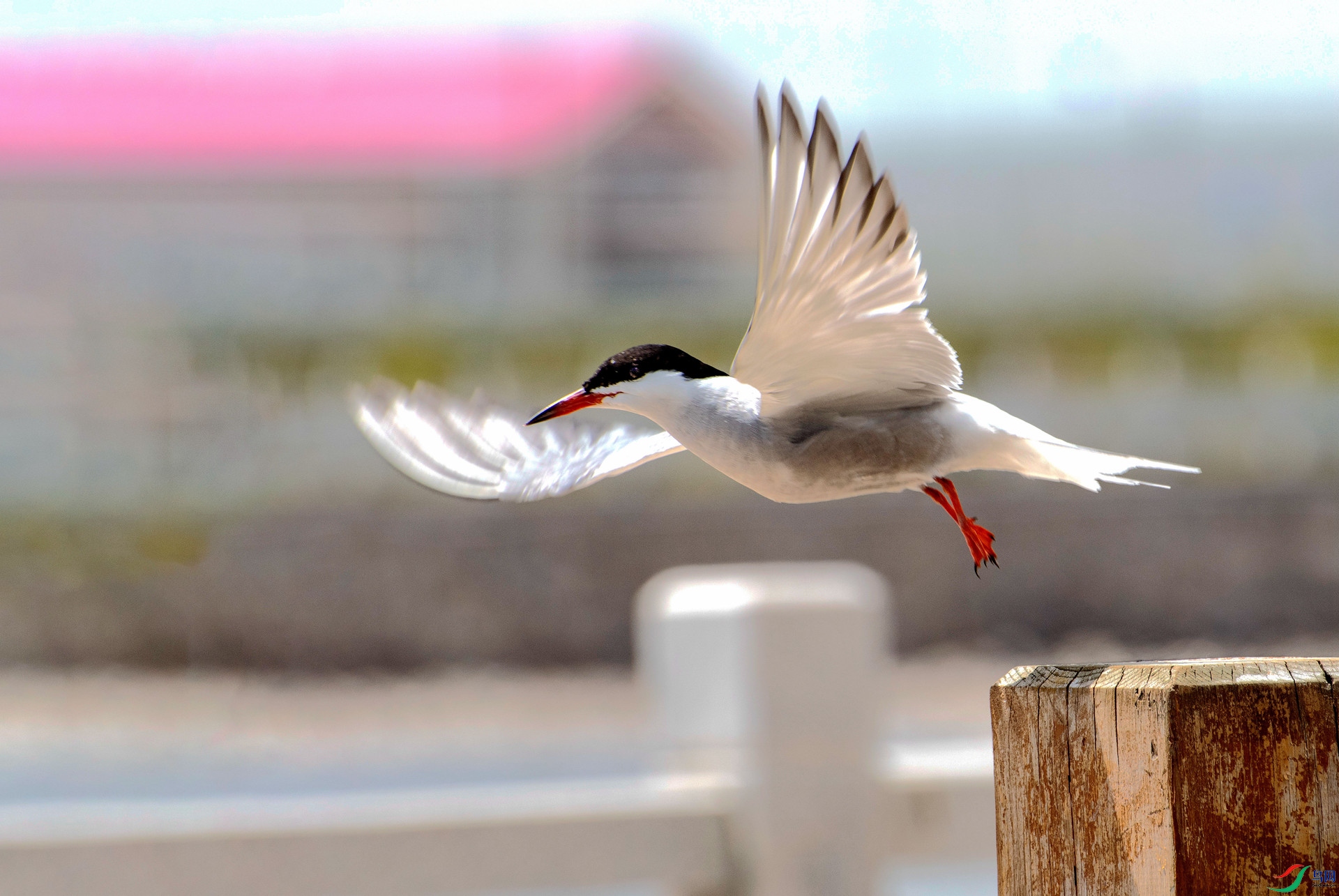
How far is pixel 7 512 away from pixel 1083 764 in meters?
9.82

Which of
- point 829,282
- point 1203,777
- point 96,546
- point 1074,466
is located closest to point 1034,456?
point 1074,466

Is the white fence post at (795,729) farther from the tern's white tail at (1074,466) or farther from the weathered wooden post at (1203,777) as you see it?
the weathered wooden post at (1203,777)

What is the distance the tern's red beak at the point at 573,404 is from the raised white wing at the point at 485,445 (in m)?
0.32

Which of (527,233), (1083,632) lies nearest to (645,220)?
(527,233)

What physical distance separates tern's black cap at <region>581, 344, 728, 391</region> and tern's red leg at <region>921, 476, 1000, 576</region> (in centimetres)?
34

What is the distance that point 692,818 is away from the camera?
106 inches

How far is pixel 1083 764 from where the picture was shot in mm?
1119

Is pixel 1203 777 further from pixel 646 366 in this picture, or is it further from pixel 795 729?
pixel 795 729

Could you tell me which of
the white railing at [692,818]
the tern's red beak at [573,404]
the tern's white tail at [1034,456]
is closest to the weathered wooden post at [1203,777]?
the tern's white tail at [1034,456]

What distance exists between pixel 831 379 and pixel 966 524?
314 millimetres

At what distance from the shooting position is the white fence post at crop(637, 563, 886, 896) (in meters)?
2.77

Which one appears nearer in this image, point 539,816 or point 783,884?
point 539,816

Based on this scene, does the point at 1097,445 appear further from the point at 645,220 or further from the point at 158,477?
the point at 158,477

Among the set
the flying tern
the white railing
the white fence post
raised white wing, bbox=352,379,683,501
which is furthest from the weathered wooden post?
the white fence post
